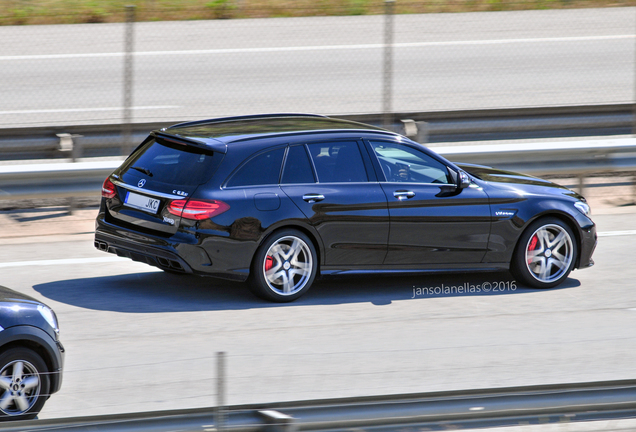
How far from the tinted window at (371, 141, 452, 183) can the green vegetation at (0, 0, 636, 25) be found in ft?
34.2

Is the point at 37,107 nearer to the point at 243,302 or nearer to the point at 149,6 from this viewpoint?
the point at 149,6

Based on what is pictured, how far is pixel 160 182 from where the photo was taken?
7.63 m

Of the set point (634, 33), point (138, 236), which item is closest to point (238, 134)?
point (138, 236)

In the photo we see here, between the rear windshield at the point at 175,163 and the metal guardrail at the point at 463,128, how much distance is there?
11.2 feet

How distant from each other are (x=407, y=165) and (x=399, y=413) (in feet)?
14.3

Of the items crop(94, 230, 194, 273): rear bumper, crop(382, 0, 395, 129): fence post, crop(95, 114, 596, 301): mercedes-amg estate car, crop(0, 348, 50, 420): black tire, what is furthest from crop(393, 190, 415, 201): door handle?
crop(382, 0, 395, 129): fence post

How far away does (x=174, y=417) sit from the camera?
405 cm

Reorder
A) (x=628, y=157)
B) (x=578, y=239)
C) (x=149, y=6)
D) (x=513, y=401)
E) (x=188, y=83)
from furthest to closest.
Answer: (x=149, y=6)
(x=188, y=83)
(x=628, y=157)
(x=578, y=239)
(x=513, y=401)

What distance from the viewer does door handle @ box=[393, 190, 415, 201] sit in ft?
26.5

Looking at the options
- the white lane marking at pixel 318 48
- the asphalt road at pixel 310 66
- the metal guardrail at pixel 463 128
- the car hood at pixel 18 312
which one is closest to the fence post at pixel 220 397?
the car hood at pixel 18 312

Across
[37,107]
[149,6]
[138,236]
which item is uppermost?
[149,6]

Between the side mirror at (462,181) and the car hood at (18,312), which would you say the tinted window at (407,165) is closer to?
the side mirror at (462,181)

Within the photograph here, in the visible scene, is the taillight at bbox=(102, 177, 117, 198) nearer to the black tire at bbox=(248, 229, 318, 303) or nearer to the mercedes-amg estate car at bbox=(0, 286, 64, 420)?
the black tire at bbox=(248, 229, 318, 303)

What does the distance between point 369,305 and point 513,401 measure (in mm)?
3655
